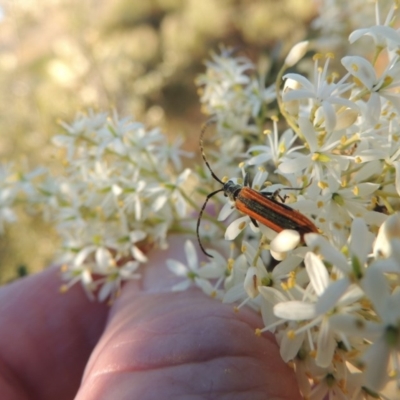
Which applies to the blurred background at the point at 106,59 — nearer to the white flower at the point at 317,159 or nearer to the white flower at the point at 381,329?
the white flower at the point at 317,159

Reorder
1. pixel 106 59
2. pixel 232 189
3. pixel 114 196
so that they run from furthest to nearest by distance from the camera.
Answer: pixel 106 59
pixel 114 196
pixel 232 189

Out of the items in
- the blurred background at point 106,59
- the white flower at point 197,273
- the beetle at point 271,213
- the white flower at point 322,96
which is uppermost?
the white flower at point 322,96

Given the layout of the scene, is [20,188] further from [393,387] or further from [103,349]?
[393,387]

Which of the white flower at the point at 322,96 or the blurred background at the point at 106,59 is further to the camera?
the blurred background at the point at 106,59

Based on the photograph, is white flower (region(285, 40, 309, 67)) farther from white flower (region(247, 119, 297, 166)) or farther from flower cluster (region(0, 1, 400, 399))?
white flower (region(247, 119, 297, 166))

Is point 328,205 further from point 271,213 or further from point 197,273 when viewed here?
point 197,273

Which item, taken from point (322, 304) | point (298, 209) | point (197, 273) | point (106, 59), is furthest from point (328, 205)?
point (106, 59)

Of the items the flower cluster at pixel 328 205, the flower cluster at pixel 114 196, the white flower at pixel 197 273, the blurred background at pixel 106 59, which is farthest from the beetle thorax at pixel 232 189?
the blurred background at pixel 106 59
